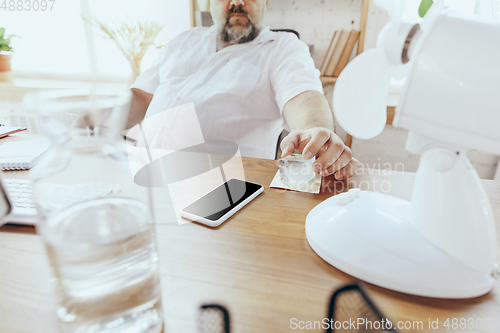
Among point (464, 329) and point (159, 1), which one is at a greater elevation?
point (159, 1)

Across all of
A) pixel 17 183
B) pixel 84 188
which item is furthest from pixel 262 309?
pixel 17 183

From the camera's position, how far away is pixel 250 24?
1.36m

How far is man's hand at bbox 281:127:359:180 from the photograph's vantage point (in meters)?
0.63

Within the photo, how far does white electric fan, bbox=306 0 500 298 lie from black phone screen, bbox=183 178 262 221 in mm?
170

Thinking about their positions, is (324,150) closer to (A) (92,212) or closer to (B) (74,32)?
(A) (92,212)

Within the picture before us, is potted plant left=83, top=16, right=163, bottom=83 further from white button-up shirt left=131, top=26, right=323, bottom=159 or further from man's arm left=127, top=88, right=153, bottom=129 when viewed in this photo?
white button-up shirt left=131, top=26, right=323, bottom=159

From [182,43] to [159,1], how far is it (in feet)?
3.84

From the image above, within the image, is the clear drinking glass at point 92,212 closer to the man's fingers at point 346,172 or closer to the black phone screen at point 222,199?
the black phone screen at point 222,199

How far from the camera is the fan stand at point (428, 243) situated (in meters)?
0.33

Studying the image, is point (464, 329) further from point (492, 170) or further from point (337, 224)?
point (492, 170)

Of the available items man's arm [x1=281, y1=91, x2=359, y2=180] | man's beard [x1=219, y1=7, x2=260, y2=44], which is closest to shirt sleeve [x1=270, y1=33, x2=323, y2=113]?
man's beard [x1=219, y1=7, x2=260, y2=44]

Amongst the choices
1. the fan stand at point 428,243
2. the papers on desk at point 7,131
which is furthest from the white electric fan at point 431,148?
the papers on desk at point 7,131

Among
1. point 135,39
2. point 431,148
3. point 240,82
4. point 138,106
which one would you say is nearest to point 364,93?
point 431,148

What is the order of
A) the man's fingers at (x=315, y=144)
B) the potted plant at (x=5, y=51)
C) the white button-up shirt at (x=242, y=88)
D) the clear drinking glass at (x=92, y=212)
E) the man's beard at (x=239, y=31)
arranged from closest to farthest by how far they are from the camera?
the clear drinking glass at (x=92, y=212) → the man's fingers at (x=315, y=144) → the white button-up shirt at (x=242, y=88) → the man's beard at (x=239, y=31) → the potted plant at (x=5, y=51)
